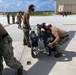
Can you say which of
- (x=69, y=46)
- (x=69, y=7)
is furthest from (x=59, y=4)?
(x=69, y=46)

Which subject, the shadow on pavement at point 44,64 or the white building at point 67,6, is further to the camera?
the white building at point 67,6

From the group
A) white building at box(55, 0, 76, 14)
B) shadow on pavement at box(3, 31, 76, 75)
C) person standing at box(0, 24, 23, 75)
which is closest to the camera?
person standing at box(0, 24, 23, 75)

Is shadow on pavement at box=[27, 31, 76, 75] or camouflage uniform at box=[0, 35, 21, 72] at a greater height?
camouflage uniform at box=[0, 35, 21, 72]

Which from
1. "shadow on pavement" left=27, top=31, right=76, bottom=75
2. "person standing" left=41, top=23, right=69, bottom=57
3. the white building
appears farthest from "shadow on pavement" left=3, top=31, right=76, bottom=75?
the white building

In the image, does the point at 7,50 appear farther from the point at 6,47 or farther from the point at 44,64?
the point at 44,64

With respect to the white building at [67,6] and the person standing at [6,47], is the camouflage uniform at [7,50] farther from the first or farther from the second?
the white building at [67,6]

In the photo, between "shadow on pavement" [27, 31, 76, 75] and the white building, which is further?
the white building

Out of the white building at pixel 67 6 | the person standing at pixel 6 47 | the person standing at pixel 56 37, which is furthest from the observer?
the white building at pixel 67 6

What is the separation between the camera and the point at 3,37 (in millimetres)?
4539

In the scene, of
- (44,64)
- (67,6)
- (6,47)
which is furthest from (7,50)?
(67,6)

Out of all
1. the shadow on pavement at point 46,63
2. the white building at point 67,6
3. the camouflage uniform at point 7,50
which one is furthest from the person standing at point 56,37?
the white building at point 67,6

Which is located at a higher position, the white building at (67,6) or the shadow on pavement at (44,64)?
the shadow on pavement at (44,64)

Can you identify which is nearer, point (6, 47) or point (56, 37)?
point (6, 47)

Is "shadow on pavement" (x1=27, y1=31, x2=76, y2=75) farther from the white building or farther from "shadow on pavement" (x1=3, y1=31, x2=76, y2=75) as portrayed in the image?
the white building
